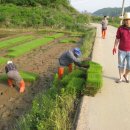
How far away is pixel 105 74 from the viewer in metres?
10.3

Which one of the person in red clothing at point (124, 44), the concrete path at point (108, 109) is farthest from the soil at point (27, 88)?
the person in red clothing at point (124, 44)

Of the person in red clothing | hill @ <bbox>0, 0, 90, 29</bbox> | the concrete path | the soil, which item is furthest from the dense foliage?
the person in red clothing

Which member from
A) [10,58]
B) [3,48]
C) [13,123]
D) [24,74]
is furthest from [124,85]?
[3,48]

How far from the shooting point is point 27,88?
33.4ft

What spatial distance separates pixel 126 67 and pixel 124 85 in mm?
511

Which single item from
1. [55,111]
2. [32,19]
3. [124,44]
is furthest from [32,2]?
[55,111]

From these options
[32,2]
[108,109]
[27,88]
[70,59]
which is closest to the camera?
[108,109]

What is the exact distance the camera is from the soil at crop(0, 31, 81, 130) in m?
7.91

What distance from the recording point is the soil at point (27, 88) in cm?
791

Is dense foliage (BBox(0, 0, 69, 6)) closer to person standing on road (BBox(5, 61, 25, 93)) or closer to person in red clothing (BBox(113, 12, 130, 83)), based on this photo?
person standing on road (BBox(5, 61, 25, 93))

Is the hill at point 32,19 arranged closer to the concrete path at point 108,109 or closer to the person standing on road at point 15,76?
the person standing on road at point 15,76

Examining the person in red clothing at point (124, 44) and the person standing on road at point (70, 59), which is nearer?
the person in red clothing at point (124, 44)

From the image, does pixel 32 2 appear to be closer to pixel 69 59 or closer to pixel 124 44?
pixel 69 59

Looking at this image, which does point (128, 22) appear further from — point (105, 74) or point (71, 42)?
point (71, 42)
